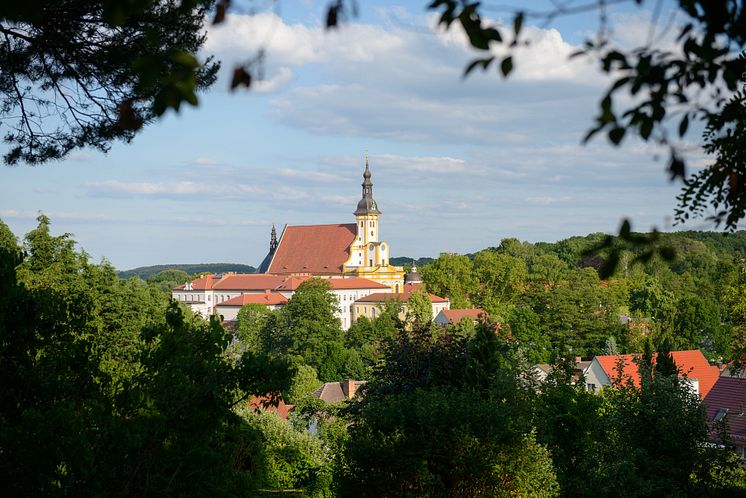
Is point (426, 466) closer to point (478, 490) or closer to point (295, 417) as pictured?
point (478, 490)

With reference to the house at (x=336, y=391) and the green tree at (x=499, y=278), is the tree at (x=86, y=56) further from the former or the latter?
the green tree at (x=499, y=278)

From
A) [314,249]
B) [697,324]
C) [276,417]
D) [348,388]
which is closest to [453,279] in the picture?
[314,249]

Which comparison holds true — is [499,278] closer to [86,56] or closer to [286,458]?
[286,458]

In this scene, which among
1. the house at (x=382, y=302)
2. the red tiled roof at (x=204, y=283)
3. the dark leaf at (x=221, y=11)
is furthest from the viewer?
the red tiled roof at (x=204, y=283)

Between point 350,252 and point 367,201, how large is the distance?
665 centimetres

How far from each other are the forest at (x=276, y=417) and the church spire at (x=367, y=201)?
76.7 meters

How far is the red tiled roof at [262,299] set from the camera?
9988 cm

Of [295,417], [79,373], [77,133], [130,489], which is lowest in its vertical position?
[295,417]

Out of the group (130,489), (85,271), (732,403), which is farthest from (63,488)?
(732,403)

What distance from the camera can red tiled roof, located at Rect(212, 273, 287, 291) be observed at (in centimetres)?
10988

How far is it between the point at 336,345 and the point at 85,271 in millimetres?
42846

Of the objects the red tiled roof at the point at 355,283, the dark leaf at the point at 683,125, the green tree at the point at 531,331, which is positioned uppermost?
the red tiled roof at the point at 355,283

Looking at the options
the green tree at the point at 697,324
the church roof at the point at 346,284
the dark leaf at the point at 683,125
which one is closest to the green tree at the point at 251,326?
the church roof at the point at 346,284

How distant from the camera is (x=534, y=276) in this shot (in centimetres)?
9844
